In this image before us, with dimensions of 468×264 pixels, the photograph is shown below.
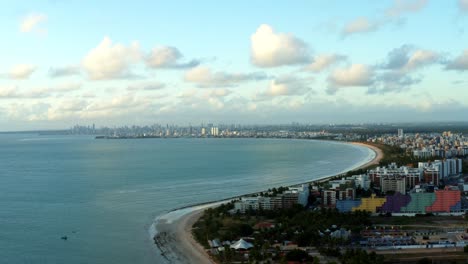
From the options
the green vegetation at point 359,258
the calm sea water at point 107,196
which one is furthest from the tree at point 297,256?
the calm sea water at point 107,196

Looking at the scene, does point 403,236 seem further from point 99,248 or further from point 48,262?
point 48,262

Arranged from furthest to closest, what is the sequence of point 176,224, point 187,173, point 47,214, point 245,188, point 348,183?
point 187,173, point 245,188, point 348,183, point 47,214, point 176,224

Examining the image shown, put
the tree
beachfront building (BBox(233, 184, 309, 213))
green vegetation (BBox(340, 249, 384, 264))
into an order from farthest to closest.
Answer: beachfront building (BBox(233, 184, 309, 213)) → the tree → green vegetation (BBox(340, 249, 384, 264))

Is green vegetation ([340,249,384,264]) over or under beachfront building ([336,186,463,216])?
under

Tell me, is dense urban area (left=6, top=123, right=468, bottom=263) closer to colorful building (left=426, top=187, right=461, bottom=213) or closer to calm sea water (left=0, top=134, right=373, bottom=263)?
colorful building (left=426, top=187, right=461, bottom=213)

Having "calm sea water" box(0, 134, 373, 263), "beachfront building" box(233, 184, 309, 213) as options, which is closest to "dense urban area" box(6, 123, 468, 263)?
"beachfront building" box(233, 184, 309, 213)

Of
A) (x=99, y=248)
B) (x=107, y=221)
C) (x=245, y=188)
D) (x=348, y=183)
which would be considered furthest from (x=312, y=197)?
(x=99, y=248)

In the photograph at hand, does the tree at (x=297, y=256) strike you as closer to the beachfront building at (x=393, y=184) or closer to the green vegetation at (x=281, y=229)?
the green vegetation at (x=281, y=229)

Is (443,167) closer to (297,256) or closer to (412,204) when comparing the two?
(412,204)
